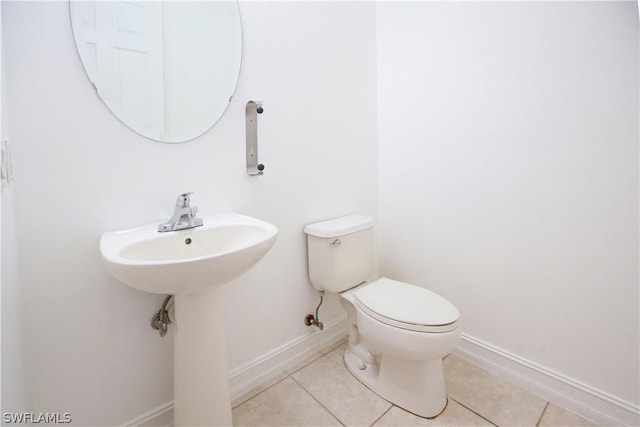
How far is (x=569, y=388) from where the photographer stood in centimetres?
126

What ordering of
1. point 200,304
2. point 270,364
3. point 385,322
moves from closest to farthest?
point 200,304, point 385,322, point 270,364

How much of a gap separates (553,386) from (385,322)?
31.5 inches

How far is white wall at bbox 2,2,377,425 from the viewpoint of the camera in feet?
2.90

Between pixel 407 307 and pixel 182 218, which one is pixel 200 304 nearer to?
pixel 182 218

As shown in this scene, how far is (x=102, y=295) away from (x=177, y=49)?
0.89m

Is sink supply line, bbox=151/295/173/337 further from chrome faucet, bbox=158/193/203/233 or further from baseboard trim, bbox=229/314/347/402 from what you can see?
baseboard trim, bbox=229/314/347/402

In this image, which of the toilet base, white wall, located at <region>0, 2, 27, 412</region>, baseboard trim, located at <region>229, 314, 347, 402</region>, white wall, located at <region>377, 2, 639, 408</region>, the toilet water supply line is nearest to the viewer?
white wall, located at <region>0, 2, 27, 412</region>

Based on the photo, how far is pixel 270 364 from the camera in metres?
1.46

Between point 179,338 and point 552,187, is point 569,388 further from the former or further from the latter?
point 179,338

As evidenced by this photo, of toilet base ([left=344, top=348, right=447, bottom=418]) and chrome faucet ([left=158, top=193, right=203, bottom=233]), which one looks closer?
chrome faucet ([left=158, top=193, right=203, bottom=233])

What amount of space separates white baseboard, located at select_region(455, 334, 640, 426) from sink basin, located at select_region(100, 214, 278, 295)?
126 centimetres

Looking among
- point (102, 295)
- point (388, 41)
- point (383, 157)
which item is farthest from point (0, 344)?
point (388, 41)

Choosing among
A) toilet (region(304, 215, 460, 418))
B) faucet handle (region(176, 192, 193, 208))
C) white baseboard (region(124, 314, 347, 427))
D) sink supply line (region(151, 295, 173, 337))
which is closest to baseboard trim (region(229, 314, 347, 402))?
white baseboard (region(124, 314, 347, 427))

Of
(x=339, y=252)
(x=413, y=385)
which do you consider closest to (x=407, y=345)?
(x=413, y=385)
